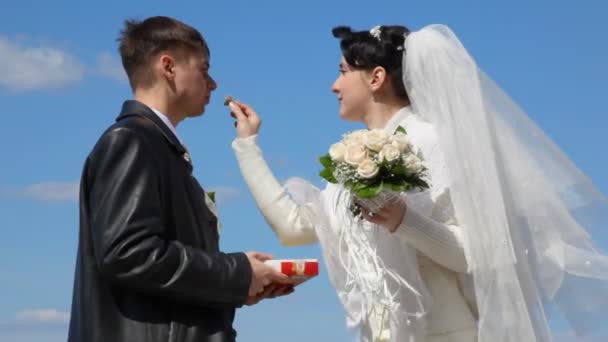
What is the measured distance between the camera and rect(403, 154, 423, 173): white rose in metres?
6.26

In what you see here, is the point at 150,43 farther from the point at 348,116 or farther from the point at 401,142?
the point at 348,116

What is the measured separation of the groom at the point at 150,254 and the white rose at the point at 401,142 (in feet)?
4.01

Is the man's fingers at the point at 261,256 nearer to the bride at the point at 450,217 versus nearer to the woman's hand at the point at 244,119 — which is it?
the bride at the point at 450,217

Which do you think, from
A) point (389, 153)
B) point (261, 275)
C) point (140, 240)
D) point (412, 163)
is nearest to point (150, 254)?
point (140, 240)

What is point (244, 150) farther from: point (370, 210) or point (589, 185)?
point (589, 185)

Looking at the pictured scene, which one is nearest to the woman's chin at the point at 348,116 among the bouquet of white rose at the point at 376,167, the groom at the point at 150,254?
the bouquet of white rose at the point at 376,167

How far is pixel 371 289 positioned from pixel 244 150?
1.36m

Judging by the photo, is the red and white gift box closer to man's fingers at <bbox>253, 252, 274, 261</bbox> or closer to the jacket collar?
man's fingers at <bbox>253, 252, 274, 261</bbox>

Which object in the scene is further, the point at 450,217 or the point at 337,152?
the point at 450,217

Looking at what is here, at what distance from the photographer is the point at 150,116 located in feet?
18.0

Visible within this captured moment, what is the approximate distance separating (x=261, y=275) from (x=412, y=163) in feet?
4.33

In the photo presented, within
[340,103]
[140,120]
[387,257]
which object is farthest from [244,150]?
[140,120]

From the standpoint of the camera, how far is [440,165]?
6.69 meters

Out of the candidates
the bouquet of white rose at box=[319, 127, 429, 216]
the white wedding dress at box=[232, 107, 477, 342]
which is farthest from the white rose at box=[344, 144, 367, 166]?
the white wedding dress at box=[232, 107, 477, 342]
